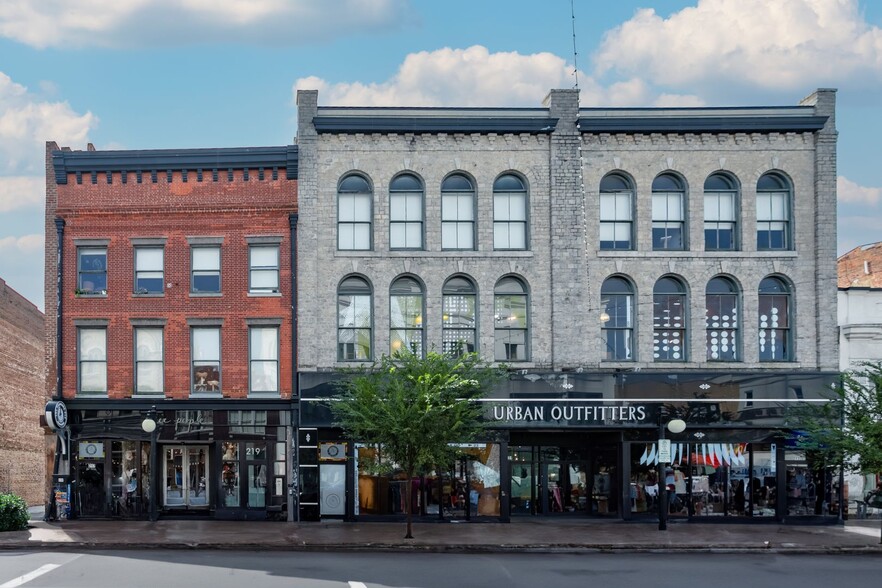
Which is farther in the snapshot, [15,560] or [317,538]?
[317,538]

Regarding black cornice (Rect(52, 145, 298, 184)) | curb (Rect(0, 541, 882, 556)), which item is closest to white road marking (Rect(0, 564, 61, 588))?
curb (Rect(0, 541, 882, 556))

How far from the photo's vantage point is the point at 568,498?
33.2m

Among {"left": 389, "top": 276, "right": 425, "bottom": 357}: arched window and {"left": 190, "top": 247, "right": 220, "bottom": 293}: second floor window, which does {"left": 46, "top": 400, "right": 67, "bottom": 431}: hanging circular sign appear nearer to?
{"left": 190, "top": 247, "right": 220, "bottom": 293}: second floor window

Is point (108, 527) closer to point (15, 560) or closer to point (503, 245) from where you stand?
point (15, 560)

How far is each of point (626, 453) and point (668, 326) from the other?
4.02m

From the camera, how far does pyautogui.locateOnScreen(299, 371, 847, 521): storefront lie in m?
31.9

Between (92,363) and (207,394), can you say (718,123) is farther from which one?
(92,363)

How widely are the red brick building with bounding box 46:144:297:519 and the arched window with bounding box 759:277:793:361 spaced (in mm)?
14216

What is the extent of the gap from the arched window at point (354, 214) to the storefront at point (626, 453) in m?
4.13

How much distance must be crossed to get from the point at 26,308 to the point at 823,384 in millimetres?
31165

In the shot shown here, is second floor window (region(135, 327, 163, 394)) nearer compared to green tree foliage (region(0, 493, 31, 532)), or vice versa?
green tree foliage (region(0, 493, 31, 532))

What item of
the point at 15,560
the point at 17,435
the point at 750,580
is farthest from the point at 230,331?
the point at 750,580

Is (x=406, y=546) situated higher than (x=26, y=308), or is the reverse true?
(x=26, y=308)

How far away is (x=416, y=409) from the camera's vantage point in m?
27.4
